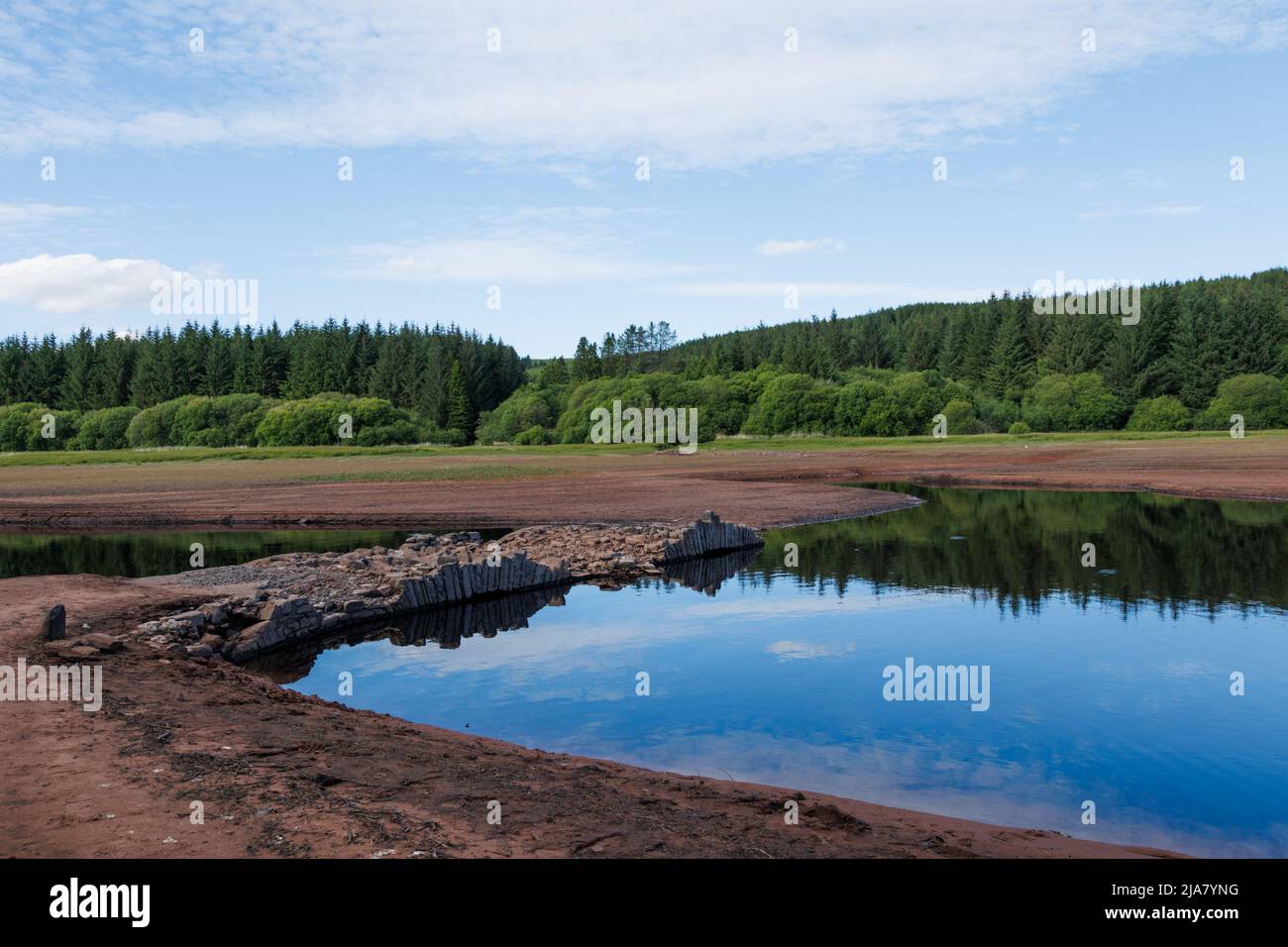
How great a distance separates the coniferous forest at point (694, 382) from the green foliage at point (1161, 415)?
26 cm

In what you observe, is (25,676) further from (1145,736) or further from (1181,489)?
(1181,489)

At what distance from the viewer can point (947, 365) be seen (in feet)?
551

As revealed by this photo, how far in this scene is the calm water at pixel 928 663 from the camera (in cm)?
1251

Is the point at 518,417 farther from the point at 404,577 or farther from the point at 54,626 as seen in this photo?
the point at 54,626

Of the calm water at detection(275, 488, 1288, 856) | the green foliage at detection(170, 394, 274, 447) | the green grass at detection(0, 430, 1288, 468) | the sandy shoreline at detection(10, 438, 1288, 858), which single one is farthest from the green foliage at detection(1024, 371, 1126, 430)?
the sandy shoreline at detection(10, 438, 1288, 858)

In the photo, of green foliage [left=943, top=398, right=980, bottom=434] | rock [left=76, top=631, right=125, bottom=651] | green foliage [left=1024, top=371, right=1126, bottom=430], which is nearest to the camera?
rock [left=76, top=631, right=125, bottom=651]

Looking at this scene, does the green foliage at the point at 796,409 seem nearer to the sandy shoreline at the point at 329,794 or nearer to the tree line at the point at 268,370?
the tree line at the point at 268,370

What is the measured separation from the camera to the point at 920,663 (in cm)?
1908

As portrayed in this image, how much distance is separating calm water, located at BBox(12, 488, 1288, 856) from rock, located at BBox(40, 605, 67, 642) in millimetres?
3721

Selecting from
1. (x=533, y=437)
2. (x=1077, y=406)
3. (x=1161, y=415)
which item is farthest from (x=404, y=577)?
(x=1077, y=406)

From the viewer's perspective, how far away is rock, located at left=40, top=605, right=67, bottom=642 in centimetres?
1748

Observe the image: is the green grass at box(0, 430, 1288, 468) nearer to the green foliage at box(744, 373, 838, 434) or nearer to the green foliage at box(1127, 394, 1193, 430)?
the green foliage at box(1127, 394, 1193, 430)

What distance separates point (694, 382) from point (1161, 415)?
63.6 m
